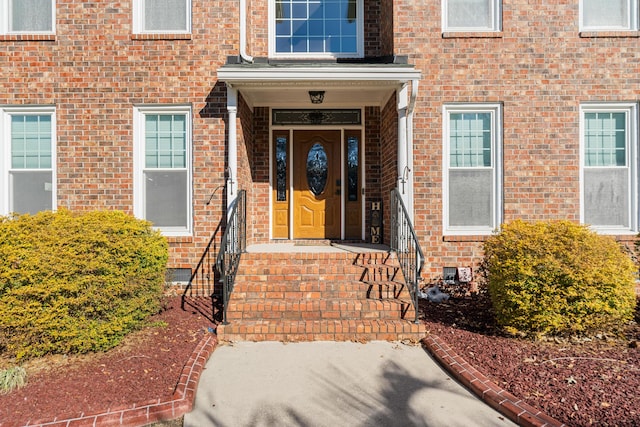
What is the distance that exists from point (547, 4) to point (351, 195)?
174 inches

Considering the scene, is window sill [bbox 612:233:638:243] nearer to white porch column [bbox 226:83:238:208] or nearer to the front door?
the front door

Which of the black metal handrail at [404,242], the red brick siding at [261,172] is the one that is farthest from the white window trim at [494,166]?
the red brick siding at [261,172]

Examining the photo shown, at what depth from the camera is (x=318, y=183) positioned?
720 cm

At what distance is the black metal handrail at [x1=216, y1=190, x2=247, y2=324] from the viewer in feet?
14.8

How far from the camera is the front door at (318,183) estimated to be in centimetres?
715

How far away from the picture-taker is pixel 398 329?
4.32 m

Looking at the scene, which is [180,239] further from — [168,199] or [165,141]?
[165,141]

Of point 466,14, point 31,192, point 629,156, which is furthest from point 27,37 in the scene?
point 629,156

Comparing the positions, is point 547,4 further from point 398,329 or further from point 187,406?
point 187,406

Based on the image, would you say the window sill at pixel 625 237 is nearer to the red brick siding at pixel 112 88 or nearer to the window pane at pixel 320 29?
the window pane at pixel 320 29

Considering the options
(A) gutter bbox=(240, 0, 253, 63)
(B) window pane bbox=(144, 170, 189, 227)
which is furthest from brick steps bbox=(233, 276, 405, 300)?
(A) gutter bbox=(240, 0, 253, 63)

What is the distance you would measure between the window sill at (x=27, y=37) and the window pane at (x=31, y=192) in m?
2.08

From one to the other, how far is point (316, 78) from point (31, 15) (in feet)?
15.9

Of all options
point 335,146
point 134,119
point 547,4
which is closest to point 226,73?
point 134,119
